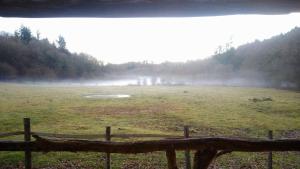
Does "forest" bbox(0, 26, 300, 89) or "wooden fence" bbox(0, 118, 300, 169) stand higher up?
"forest" bbox(0, 26, 300, 89)

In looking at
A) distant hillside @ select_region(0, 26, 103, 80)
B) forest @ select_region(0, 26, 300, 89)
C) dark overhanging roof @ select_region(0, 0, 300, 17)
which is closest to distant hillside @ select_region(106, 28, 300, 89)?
forest @ select_region(0, 26, 300, 89)

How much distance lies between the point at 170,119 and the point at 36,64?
10882 cm

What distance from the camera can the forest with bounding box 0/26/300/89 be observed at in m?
107

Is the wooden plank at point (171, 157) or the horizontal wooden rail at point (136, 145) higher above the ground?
the horizontal wooden rail at point (136, 145)

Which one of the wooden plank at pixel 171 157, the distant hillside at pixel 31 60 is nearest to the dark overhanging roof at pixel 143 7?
the wooden plank at pixel 171 157

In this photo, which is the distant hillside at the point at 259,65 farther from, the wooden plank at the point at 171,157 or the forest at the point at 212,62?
the wooden plank at the point at 171,157

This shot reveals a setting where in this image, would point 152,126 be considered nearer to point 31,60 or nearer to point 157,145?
point 157,145

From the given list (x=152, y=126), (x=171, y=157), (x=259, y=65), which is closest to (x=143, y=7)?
(x=171, y=157)

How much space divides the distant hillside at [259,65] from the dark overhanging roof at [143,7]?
93.0m

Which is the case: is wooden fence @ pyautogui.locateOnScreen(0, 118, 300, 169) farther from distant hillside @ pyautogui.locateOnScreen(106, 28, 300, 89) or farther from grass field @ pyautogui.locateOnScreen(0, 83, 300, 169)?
distant hillside @ pyautogui.locateOnScreen(106, 28, 300, 89)

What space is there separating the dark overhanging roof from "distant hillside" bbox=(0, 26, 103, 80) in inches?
4663

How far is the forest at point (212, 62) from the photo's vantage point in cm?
10708

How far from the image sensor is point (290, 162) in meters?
15.4

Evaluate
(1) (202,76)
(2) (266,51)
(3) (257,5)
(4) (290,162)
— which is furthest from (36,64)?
(3) (257,5)
